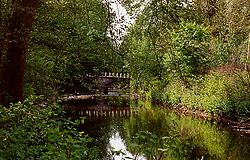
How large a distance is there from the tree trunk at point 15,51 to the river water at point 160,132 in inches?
191

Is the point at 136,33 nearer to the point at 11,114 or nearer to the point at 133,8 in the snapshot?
the point at 133,8

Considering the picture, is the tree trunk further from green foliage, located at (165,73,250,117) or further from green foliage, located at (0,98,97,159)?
green foliage, located at (165,73,250,117)

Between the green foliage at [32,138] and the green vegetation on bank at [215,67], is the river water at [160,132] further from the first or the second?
the green foliage at [32,138]

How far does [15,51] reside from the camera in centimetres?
443

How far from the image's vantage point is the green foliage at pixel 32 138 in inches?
119

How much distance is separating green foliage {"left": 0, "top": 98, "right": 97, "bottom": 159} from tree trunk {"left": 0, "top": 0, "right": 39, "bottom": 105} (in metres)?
0.34

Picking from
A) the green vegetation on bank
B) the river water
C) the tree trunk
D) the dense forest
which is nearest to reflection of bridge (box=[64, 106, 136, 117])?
the river water

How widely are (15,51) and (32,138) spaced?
1.09 meters

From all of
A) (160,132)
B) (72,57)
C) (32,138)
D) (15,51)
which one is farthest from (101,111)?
(32,138)

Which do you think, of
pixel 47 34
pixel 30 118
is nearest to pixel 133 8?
pixel 30 118

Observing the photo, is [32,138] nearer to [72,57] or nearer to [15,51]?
[15,51]

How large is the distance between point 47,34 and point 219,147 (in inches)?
279

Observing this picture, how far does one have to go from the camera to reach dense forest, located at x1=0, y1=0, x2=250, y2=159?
3705mm

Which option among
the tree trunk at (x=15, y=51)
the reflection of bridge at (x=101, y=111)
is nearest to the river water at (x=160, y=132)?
the reflection of bridge at (x=101, y=111)
